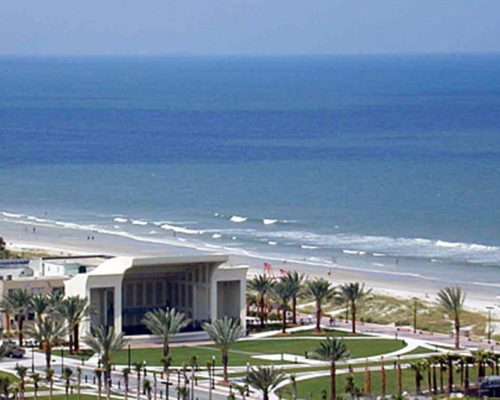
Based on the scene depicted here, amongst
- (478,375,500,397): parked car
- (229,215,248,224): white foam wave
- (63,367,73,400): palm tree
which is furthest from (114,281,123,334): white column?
(229,215,248,224): white foam wave

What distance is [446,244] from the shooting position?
131125mm

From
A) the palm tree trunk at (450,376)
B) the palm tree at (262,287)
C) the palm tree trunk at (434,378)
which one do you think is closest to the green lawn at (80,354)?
the palm tree at (262,287)

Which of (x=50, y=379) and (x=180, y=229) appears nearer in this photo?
(x=50, y=379)

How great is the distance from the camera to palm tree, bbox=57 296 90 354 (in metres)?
84.1

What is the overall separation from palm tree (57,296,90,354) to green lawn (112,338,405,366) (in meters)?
2.12

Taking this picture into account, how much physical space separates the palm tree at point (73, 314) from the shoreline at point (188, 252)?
24.7 m

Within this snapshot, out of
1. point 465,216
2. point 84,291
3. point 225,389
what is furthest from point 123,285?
point 465,216

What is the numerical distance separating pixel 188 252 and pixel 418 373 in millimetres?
50386

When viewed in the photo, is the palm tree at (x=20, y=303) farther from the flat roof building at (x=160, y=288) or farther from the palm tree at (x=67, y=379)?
the palm tree at (x=67, y=379)

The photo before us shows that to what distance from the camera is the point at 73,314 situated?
3314 inches

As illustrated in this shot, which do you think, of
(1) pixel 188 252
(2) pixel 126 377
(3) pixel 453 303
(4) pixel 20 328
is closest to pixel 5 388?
(2) pixel 126 377

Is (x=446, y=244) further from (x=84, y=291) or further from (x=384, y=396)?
(x=384, y=396)

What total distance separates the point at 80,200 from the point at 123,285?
223 ft

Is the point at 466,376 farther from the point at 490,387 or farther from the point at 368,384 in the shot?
the point at 368,384
